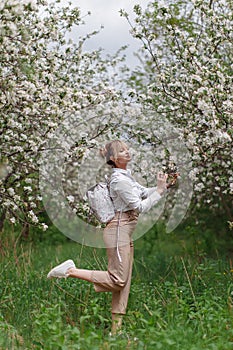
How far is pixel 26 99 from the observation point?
5.66 meters

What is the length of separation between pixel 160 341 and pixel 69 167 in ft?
14.4

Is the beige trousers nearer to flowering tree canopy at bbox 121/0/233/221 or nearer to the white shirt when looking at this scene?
the white shirt

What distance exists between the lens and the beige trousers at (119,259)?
5199 mm

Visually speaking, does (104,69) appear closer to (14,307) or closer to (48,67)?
(48,67)

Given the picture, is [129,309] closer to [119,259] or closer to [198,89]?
[119,259]

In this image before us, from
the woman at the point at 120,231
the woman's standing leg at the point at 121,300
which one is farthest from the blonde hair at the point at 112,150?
the woman's standing leg at the point at 121,300

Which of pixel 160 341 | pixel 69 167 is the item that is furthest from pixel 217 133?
pixel 69 167

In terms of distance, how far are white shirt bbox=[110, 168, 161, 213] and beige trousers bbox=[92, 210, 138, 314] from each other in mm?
103

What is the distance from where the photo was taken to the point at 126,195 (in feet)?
16.9

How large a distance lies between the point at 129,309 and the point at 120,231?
0.98 m

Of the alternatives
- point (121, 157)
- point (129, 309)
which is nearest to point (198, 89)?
point (121, 157)

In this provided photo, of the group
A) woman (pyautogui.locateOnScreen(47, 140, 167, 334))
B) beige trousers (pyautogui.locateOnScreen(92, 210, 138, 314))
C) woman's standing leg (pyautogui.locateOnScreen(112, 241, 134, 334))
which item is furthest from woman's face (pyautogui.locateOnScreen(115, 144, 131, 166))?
woman's standing leg (pyautogui.locateOnScreen(112, 241, 134, 334))

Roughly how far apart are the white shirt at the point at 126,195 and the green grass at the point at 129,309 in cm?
79

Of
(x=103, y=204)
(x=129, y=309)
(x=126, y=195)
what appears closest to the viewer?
(x=126, y=195)
